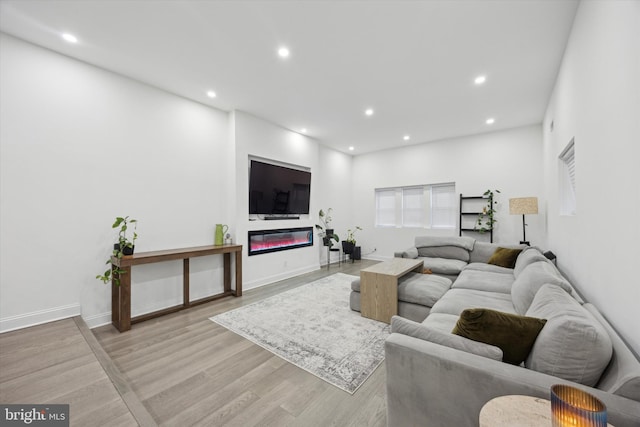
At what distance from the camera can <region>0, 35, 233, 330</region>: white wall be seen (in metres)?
2.60

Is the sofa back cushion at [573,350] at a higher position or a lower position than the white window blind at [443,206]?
lower

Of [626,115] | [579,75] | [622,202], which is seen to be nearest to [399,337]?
[622,202]

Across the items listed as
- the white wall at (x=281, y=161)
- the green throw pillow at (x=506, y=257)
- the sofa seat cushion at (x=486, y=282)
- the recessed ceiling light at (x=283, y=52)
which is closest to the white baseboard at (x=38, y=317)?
the white wall at (x=281, y=161)

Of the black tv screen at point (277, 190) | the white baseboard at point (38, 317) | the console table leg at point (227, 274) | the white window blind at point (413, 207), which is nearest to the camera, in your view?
the white baseboard at point (38, 317)

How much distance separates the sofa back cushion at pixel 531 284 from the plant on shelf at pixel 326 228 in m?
4.06

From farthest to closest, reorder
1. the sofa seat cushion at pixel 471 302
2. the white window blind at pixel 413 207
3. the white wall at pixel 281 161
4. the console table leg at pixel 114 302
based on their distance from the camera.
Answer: the white window blind at pixel 413 207, the white wall at pixel 281 161, the console table leg at pixel 114 302, the sofa seat cushion at pixel 471 302

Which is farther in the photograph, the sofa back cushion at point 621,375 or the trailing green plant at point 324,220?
the trailing green plant at point 324,220

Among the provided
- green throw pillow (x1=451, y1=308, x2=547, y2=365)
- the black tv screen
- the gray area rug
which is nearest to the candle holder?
green throw pillow (x1=451, y1=308, x2=547, y2=365)

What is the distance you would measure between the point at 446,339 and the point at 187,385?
6.45ft

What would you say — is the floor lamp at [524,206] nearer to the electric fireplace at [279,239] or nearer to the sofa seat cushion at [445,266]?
the sofa seat cushion at [445,266]

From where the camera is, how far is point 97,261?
10.2 feet

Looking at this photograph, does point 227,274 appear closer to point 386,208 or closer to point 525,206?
point 386,208

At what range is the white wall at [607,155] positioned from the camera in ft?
4.17

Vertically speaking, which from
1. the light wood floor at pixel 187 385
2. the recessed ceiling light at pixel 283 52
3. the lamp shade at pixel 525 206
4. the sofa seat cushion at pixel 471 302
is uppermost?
the recessed ceiling light at pixel 283 52
